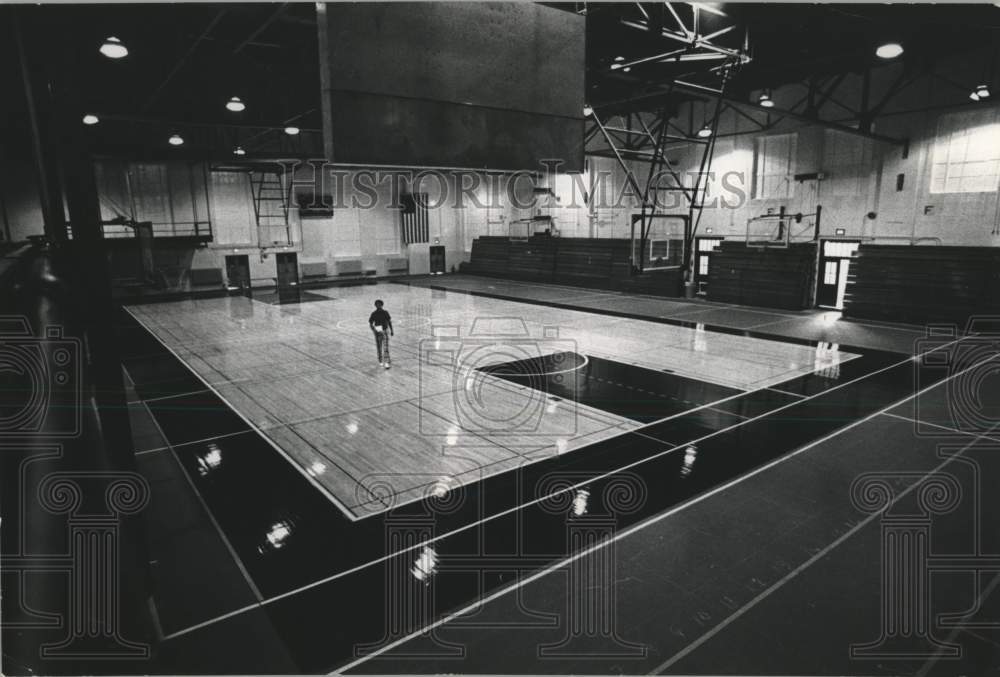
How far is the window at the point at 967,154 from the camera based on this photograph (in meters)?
16.0

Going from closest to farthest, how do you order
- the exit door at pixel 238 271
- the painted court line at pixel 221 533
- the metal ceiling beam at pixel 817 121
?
the painted court line at pixel 221 533 < the metal ceiling beam at pixel 817 121 < the exit door at pixel 238 271

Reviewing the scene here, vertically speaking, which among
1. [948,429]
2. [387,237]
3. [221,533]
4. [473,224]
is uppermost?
[473,224]

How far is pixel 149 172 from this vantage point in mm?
21734

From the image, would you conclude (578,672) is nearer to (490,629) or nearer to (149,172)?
(490,629)

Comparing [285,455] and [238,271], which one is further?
[238,271]

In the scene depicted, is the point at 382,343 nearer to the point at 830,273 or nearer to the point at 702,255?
the point at 830,273

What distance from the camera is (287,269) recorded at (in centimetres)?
2567

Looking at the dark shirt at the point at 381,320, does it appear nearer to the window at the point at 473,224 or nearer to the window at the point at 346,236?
the window at the point at 346,236

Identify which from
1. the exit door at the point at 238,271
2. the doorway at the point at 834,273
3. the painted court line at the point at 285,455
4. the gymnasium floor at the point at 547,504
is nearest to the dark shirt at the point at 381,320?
the gymnasium floor at the point at 547,504

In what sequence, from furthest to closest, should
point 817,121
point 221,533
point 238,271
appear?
1. point 238,271
2. point 817,121
3. point 221,533

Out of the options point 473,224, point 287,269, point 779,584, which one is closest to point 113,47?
point 779,584

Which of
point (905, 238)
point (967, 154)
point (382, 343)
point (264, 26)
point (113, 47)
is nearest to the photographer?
point (113, 47)

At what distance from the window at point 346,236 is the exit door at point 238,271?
13.2 ft

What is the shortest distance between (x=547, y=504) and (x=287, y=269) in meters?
22.9
